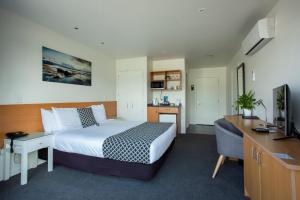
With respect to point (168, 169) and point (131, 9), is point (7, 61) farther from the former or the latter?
point (168, 169)

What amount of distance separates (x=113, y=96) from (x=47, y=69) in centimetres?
236

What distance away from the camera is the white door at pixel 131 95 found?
5.07 meters

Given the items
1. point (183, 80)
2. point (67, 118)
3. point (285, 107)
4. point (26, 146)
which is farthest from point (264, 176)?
point (183, 80)

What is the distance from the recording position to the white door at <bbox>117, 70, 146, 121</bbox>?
16.6 feet

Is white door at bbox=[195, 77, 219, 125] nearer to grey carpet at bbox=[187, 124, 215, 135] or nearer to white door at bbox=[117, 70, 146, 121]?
grey carpet at bbox=[187, 124, 215, 135]

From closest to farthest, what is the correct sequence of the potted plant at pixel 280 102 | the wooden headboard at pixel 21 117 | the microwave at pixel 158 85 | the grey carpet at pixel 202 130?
the potted plant at pixel 280 102 → the wooden headboard at pixel 21 117 → the microwave at pixel 158 85 → the grey carpet at pixel 202 130

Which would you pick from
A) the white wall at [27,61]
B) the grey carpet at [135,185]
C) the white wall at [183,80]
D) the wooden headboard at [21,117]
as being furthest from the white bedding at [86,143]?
the white wall at [183,80]

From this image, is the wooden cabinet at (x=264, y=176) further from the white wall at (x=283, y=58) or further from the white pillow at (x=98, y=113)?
the white pillow at (x=98, y=113)

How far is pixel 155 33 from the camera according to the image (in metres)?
3.18

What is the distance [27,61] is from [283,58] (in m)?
3.83

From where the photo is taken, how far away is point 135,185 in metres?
2.09

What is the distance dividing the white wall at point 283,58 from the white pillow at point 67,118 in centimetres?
338

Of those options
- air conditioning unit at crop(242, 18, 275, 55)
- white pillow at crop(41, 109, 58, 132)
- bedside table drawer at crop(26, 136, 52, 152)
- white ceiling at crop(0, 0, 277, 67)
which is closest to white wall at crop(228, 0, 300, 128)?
air conditioning unit at crop(242, 18, 275, 55)

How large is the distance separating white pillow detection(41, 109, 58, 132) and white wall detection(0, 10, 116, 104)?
0.89ft
